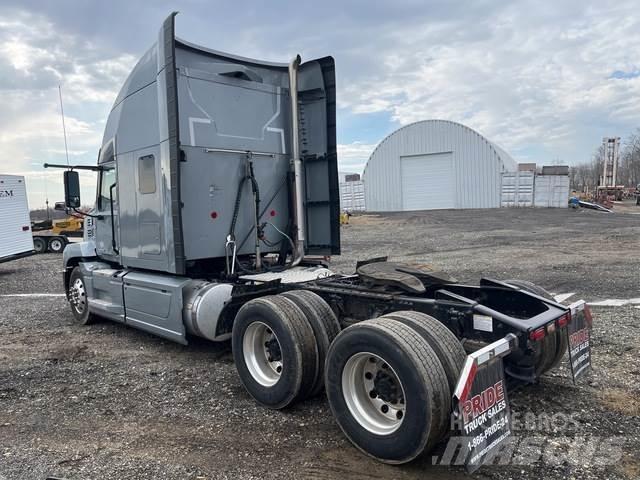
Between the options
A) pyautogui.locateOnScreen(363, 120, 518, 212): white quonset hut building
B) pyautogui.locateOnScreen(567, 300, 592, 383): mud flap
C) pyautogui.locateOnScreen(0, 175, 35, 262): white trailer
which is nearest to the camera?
pyautogui.locateOnScreen(567, 300, 592, 383): mud flap

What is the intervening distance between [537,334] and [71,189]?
627 cm

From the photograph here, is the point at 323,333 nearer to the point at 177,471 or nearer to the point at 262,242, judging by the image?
the point at 177,471

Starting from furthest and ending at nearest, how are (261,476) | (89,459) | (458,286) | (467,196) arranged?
(467,196)
(458,286)
(89,459)
(261,476)

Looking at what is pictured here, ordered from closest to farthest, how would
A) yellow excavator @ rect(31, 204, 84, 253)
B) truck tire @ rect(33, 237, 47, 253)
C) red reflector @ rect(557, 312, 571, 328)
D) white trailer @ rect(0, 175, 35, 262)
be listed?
red reflector @ rect(557, 312, 571, 328) → white trailer @ rect(0, 175, 35, 262) → truck tire @ rect(33, 237, 47, 253) → yellow excavator @ rect(31, 204, 84, 253)

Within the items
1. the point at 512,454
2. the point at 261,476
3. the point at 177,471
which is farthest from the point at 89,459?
the point at 512,454

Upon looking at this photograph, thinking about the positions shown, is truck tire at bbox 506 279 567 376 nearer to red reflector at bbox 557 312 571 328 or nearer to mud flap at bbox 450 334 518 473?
red reflector at bbox 557 312 571 328

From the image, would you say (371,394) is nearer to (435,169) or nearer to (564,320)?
(564,320)

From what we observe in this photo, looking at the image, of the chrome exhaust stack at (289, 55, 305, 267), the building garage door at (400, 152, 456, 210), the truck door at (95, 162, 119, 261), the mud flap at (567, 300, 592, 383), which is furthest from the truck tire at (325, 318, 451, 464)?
the building garage door at (400, 152, 456, 210)

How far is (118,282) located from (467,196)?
35.9 m

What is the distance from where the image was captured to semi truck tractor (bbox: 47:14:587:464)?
3543 mm

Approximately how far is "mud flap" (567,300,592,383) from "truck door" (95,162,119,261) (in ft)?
19.1

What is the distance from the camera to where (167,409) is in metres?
4.59

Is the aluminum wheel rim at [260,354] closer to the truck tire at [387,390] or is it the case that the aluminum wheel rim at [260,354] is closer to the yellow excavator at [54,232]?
the truck tire at [387,390]

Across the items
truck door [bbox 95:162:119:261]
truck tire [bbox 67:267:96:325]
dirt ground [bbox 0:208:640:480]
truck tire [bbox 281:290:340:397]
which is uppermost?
truck door [bbox 95:162:119:261]
